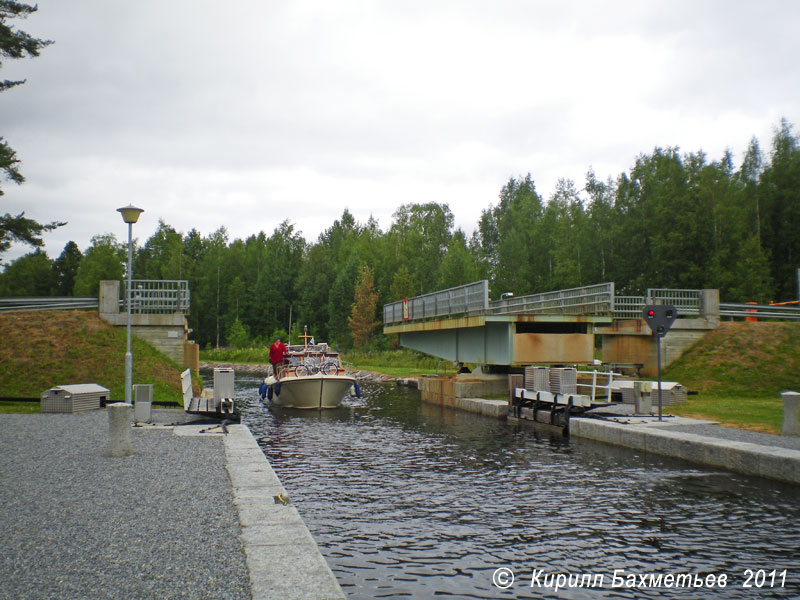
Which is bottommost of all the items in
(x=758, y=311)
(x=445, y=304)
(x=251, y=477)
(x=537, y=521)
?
(x=537, y=521)

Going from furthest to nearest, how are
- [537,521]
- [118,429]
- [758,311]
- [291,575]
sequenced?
[758,311]
[118,429]
[537,521]
[291,575]

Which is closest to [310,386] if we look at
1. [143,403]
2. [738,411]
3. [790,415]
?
[143,403]

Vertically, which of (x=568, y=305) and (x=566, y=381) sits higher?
(x=568, y=305)

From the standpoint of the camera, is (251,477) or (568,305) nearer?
(251,477)

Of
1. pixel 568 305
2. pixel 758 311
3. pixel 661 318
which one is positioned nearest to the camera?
pixel 661 318

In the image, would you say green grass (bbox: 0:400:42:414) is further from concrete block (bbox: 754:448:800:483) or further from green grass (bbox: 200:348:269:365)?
green grass (bbox: 200:348:269:365)

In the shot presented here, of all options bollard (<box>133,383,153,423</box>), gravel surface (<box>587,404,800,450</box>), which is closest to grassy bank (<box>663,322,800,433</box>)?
gravel surface (<box>587,404,800,450</box>)

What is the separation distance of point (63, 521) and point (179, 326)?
69.1 feet

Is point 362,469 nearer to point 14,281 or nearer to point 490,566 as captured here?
point 490,566

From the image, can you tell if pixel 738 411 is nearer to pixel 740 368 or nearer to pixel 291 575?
pixel 740 368

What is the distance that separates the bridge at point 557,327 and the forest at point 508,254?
18.6 m

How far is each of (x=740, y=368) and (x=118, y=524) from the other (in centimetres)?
2611

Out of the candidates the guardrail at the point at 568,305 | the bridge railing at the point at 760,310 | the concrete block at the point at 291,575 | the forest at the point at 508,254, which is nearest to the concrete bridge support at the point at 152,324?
the guardrail at the point at 568,305

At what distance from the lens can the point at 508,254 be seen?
217 feet
